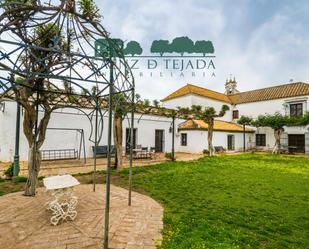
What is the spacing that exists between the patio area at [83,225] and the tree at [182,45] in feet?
30.4

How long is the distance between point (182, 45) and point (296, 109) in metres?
18.4

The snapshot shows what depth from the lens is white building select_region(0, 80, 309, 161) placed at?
40.2 feet

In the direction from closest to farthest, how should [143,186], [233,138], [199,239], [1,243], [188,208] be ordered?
[1,243], [199,239], [188,208], [143,186], [233,138]

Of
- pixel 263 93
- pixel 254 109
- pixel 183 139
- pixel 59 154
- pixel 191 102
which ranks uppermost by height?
pixel 263 93

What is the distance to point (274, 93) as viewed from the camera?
87.5 ft

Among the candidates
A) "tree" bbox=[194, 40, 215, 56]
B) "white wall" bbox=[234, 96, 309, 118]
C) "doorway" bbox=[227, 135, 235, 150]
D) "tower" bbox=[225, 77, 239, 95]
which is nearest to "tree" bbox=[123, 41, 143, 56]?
"tree" bbox=[194, 40, 215, 56]

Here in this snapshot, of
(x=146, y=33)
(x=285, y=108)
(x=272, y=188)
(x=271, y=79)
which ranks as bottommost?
(x=272, y=188)

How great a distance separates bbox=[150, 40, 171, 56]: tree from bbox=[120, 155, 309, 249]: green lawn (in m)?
6.70

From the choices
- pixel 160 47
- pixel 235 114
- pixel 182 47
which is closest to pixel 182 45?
pixel 182 47

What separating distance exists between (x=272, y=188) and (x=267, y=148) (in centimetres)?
2010

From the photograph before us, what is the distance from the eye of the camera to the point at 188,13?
9883mm

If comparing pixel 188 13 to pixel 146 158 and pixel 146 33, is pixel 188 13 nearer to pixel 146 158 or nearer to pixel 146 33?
pixel 146 33

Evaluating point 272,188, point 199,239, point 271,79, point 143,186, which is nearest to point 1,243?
point 199,239

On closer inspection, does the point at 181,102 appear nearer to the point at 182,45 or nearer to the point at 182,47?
the point at 182,45
